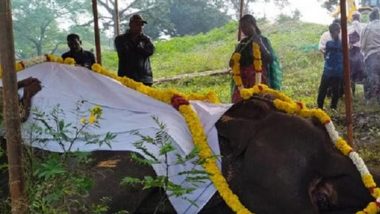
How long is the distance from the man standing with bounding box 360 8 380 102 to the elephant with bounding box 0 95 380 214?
5460 mm

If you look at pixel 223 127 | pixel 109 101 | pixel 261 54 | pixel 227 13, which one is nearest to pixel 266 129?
pixel 223 127

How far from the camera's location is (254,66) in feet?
20.6

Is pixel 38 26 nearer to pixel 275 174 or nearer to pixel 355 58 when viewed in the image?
pixel 355 58

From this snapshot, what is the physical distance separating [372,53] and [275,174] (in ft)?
19.3

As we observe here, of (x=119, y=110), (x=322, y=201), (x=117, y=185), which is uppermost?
(x=119, y=110)

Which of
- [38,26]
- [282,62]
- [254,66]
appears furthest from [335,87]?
[38,26]

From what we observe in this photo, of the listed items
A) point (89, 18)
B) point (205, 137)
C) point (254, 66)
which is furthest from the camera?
point (89, 18)

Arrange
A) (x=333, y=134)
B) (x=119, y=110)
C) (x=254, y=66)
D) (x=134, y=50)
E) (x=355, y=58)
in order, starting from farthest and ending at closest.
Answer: (x=355, y=58) < (x=134, y=50) < (x=254, y=66) < (x=119, y=110) < (x=333, y=134)

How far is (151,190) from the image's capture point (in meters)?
3.87

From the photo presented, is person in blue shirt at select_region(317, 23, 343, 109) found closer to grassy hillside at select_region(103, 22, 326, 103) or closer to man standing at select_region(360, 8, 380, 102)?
man standing at select_region(360, 8, 380, 102)

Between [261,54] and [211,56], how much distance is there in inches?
408

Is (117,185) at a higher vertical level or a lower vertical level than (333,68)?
lower

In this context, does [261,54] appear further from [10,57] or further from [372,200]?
[10,57]

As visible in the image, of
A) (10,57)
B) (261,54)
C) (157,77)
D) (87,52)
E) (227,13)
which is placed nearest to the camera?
(10,57)
